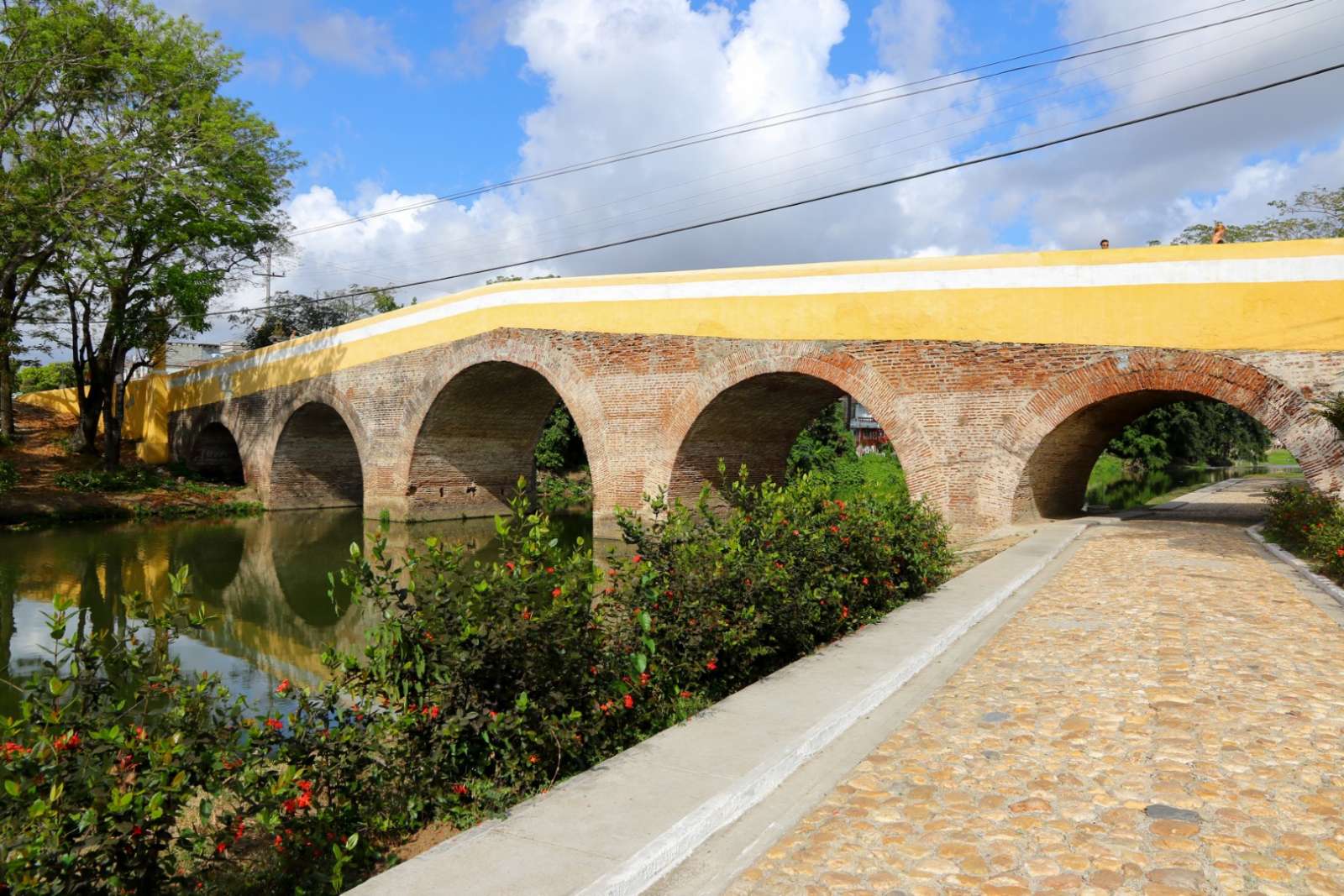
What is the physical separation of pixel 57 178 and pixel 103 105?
311 cm

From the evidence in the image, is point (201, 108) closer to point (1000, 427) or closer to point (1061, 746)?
point (1000, 427)

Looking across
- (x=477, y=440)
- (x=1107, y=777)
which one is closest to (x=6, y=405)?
(x=477, y=440)

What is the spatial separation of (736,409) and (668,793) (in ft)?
37.2

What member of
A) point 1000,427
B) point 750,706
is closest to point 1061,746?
point 750,706

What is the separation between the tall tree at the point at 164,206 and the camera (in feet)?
53.5

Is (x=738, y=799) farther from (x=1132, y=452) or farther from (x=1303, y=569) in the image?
(x=1132, y=452)

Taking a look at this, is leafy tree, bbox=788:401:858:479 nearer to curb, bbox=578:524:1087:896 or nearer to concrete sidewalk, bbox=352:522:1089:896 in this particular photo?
concrete sidewalk, bbox=352:522:1089:896

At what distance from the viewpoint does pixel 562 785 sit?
3.18 metres

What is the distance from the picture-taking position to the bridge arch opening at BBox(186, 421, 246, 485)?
2517 centimetres

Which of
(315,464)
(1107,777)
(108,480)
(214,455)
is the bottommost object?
(1107,777)

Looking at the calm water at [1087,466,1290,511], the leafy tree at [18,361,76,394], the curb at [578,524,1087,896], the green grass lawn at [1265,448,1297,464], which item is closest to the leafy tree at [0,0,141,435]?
the curb at [578,524,1087,896]

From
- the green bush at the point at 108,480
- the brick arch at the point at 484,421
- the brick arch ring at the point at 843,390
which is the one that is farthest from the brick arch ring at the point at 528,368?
the green bush at the point at 108,480

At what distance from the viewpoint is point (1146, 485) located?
27.9 metres

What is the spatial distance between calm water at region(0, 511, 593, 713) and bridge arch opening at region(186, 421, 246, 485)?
18.6ft
